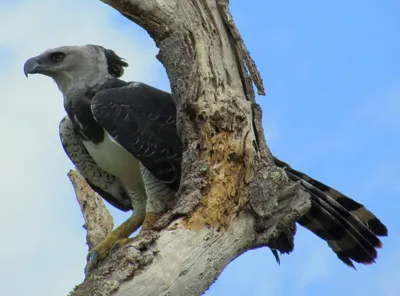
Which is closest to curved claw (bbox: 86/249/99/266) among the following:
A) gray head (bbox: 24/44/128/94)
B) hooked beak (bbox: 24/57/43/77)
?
gray head (bbox: 24/44/128/94)

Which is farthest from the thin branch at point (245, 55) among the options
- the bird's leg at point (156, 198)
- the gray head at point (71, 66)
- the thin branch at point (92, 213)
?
the thin branch at point (92, 213)

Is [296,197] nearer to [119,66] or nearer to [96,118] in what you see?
[96,118]

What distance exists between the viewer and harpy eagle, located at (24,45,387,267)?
594 centimetres

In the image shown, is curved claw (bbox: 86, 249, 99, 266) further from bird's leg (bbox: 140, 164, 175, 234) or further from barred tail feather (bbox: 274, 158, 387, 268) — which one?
barred tail feather (bbox: 274, 158, 387, 268)

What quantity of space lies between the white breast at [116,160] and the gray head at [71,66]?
51cm

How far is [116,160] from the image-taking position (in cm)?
645

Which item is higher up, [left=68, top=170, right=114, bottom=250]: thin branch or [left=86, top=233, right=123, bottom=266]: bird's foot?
[left=68, top=170, right=114, bottom=250]: thin branch

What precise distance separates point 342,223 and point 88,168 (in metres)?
2.13

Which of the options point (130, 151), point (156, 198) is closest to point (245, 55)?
point (130, 151)

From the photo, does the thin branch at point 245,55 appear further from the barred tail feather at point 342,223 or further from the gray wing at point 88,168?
the gray wing at point 88,168

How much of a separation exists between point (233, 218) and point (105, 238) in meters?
1.70

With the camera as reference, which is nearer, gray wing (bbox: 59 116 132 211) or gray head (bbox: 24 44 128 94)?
gray head (bbox: 24 44 128 94)

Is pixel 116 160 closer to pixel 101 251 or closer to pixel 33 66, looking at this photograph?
pixel 101 251

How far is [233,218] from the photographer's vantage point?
16.9 feet
